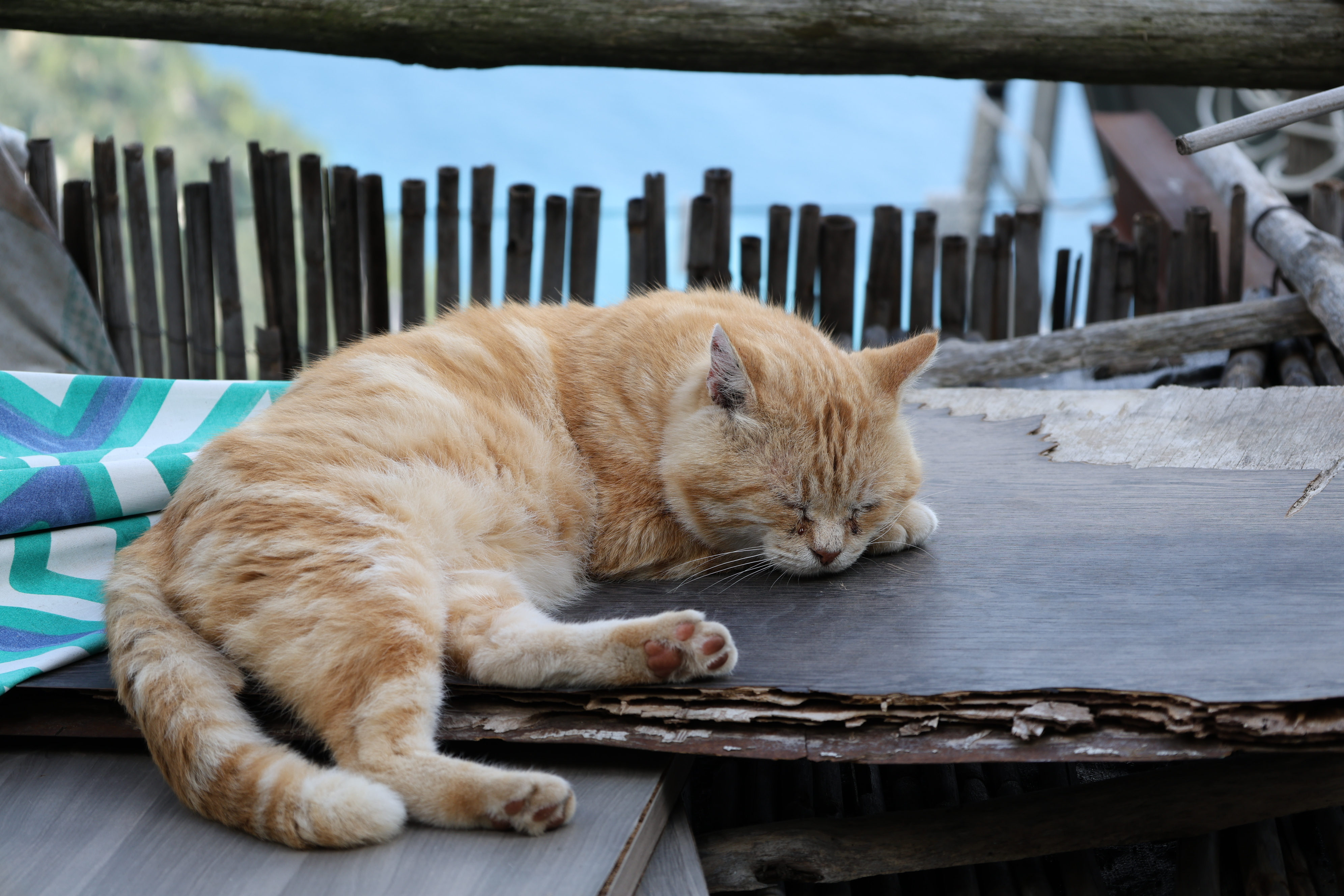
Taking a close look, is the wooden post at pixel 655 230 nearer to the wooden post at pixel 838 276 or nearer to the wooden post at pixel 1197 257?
the wooden post at pixel 838 276

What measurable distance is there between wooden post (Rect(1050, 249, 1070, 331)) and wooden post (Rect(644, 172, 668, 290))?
1688mm

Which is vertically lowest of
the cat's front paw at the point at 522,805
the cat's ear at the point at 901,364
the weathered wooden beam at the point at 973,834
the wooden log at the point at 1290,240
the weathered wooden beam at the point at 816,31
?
the weathered wooden beam at the point at 973,834

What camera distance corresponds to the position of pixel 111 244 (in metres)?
4.45

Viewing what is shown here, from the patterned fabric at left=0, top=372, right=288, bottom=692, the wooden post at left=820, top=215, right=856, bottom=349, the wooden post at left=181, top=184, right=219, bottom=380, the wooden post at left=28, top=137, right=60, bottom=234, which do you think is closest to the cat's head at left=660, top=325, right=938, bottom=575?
the patterned fabric at left=0, top=372, right=288, bottom=692

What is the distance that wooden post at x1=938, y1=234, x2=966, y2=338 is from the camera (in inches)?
170

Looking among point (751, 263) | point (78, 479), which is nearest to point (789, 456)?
point (78, 479)

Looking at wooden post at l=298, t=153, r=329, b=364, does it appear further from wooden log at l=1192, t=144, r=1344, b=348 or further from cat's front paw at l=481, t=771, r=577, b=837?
wooden log at l=1192, t=144, r=1344, b=348

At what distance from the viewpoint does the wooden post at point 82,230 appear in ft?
14.4

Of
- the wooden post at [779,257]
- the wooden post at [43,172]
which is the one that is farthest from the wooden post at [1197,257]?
the wooden post at [43,172]

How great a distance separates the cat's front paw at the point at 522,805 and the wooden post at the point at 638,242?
2.92 meters

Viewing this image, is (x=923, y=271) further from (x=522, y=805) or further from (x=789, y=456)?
(x=522, y=805)

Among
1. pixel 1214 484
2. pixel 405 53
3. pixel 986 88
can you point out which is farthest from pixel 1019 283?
pixel 986 88

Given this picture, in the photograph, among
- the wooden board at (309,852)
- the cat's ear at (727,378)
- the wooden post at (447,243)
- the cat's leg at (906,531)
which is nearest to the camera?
the wooden board at (309,852)

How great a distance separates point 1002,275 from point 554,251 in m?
1.94
